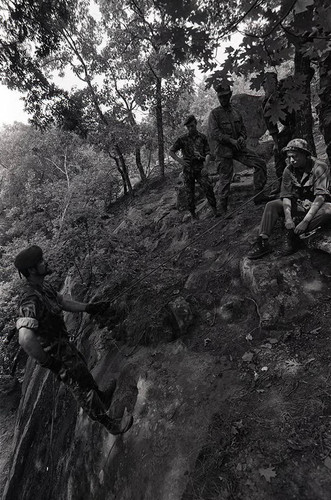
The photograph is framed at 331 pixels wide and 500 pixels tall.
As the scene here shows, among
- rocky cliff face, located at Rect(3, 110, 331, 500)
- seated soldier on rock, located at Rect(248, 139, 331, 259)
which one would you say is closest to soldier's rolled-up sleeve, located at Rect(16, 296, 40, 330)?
rocky cliff face, located at Rect(3, 110, 331, 500)

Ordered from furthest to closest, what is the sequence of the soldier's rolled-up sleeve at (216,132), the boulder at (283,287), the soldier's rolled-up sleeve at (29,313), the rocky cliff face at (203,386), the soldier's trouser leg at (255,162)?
the soldier's trouser leg at (255,162) < the soldier's rolled-up sleeve at (216,132) < the boulder at (283,287) < the soldier's rolled-up sleeve at (29,313) < the rocky cliff face at (203,386)

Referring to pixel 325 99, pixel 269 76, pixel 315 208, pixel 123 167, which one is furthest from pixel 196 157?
pixel 123 167

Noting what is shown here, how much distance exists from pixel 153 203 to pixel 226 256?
6809mm

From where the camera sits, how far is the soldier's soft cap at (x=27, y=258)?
334 centimetres

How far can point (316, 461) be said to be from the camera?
2105mm

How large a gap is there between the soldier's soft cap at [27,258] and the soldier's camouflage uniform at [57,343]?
25 centimetres

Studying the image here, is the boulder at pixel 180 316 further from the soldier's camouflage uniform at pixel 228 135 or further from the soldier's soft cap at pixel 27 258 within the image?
the soldier's camouflage uniform at pixel 228 135

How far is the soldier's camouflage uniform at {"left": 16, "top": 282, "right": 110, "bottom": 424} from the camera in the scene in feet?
10.7

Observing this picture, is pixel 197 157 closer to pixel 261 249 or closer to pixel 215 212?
pixel 215 212

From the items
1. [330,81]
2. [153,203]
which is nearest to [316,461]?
[330,81]

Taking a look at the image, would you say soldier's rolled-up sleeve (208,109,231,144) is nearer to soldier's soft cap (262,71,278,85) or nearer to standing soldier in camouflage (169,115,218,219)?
standing soldier in camouflage (169,115,218,219)

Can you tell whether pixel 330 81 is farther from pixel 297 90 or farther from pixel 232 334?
pixel 232 334

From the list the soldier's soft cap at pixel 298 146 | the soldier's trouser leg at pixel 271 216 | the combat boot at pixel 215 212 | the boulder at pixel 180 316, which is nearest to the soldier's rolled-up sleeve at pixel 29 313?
the boulder at pixel 180 316

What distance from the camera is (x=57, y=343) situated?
11.6ft
